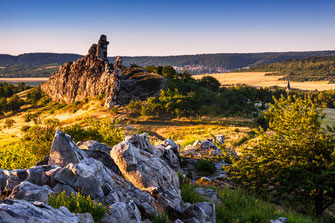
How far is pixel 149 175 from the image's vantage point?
37.7 ft

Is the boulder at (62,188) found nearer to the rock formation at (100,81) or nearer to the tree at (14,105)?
the rock formation at (100,81)

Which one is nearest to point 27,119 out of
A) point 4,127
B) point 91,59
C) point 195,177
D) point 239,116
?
point 4,127

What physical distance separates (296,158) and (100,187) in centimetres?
1528

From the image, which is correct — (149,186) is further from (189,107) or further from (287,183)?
(189,107)

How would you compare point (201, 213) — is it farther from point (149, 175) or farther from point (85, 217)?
point (85, 217)

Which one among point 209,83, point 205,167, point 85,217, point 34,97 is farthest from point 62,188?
point 34,97

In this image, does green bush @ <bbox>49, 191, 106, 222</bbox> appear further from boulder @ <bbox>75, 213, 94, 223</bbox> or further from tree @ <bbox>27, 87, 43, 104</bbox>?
tree @ <bbox>27, 87, 43, 104</bbox>

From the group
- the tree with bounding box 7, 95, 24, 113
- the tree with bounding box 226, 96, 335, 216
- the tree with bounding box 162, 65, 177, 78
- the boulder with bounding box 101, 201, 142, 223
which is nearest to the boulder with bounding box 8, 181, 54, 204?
the boulder with bounding box 101, 201, 142, 223

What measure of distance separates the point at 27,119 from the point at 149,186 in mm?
112730

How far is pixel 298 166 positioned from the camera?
1700 centimetres

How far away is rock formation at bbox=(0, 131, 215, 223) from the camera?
607 cm

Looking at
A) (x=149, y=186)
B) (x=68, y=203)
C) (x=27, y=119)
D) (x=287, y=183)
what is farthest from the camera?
(x=27, y=119)

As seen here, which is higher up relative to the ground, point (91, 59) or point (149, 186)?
point (91, 59)

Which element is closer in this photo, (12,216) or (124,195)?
(12,216)
